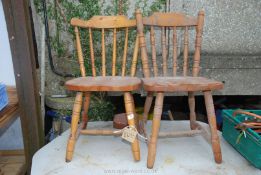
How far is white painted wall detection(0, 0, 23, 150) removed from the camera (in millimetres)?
Result: 1599

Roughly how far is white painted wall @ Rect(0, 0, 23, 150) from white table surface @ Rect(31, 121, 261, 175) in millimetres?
364

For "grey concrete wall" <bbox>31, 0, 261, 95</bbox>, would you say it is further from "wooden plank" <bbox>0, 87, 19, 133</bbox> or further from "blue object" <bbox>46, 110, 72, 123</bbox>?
"wooden plank" <bbox>0, 87, 19, 133</bbox>

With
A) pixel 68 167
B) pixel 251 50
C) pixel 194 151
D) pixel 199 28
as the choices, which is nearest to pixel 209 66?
pixel 251 50

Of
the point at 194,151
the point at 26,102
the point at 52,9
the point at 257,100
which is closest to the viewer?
the point at 194,151

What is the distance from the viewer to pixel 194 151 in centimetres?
152

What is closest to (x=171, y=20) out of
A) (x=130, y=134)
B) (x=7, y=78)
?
(x=130, y=134)

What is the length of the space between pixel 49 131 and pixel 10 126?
0.46 metres

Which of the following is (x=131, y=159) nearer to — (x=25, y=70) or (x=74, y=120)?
(x=74, y=120)

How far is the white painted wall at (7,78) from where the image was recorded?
1.60 meters

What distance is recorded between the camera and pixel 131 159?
1426 mm

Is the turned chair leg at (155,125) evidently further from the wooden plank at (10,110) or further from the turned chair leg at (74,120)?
the wooden plank at (10,110)

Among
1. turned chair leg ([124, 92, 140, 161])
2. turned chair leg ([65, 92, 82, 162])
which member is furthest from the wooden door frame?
turned chair leg ([124, 92, 140, 161])

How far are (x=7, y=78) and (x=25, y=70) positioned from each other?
7.3 inches

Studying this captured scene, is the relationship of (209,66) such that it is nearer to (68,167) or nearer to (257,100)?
(257,100)
